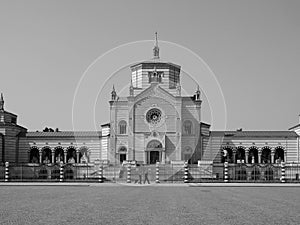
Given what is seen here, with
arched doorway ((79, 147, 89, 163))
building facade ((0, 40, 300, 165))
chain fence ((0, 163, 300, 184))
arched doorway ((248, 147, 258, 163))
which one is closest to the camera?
chain fence ((0, 163, 300, 184))

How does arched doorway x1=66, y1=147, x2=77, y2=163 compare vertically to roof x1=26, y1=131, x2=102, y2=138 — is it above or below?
below

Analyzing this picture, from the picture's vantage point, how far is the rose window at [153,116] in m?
68.6

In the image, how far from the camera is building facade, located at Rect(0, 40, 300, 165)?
2680 inches

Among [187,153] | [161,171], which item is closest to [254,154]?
[187,153]

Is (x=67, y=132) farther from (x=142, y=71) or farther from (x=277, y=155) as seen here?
(x=277, y=155)

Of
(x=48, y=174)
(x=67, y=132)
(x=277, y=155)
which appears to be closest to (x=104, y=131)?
(x=67, y=132)

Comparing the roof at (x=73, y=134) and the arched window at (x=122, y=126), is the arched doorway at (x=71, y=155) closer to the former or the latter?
the roof at (x=73, y=134)

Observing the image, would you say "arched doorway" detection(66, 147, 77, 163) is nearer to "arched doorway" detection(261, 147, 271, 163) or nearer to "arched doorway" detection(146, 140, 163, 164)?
"arched doorway" detection(146, 140, 163, 164)

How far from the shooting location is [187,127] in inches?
2719

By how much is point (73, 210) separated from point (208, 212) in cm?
407

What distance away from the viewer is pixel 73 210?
16.8 metres

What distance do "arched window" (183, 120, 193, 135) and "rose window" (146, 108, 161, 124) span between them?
3348mm

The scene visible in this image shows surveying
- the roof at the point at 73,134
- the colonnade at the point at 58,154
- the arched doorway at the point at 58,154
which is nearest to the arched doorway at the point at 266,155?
the roof at the point at 73,134

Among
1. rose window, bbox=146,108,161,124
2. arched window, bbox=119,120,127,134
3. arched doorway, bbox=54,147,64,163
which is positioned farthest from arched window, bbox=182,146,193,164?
arched doorway, bbox=54,147,64,163
